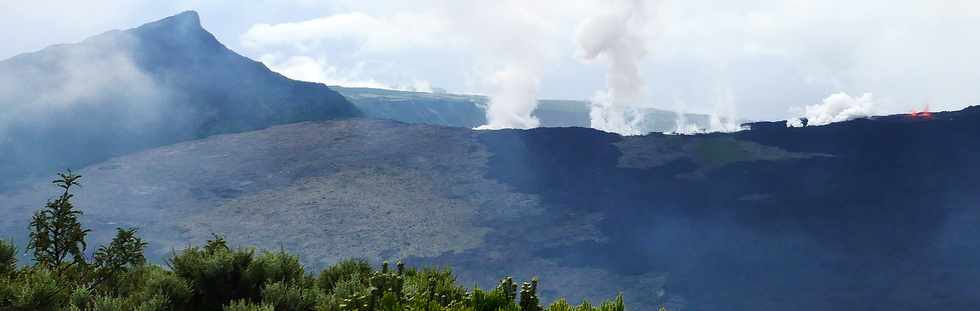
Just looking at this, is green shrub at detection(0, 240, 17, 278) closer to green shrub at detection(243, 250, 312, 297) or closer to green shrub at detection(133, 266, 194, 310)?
green shrub at detection(133, 266, 194, 310)

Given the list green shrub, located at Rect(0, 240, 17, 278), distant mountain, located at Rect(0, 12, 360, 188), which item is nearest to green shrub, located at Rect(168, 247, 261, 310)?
green shrub, located at Rect(0, 240, 17, 278)

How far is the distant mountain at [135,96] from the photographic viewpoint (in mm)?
67250

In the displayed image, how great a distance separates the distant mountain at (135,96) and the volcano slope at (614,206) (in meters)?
7.68

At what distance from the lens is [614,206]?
1961 inches

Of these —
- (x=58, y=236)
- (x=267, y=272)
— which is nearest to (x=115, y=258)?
(x=58, y=236)

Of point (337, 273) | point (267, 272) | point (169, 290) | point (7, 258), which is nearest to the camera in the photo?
point (169, 290)

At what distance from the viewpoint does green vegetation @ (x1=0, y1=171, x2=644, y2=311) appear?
20.8 ft

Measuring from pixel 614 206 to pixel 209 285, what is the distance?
145 feet

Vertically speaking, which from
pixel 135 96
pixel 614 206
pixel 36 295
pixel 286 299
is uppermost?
pixel 135 96

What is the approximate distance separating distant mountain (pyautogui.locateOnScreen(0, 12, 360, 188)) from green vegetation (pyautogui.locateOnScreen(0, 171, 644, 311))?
62.3m

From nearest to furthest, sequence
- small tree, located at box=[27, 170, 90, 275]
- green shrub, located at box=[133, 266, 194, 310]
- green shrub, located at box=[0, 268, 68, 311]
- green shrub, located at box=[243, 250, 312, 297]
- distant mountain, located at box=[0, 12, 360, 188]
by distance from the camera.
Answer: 1. green shrub, located at box=[0, 268, 68, 311]
2. green shrub, located at box=[133, 266, 194, 310]
3. green shrub, located at box=[243, 250, 312, 297]
4. small tree, located at box=[27, 170, 90, 275]
5. distant mountain, located at box=[0, 12, 360, 188]

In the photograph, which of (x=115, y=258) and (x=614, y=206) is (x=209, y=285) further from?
(x=614, y=206)

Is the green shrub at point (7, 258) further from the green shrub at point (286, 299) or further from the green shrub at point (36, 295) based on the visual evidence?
the green shrub at point (286, 299)

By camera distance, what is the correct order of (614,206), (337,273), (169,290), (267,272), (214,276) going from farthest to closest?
(614,206), (337,273), (267,272), (214,276), (169,290)
